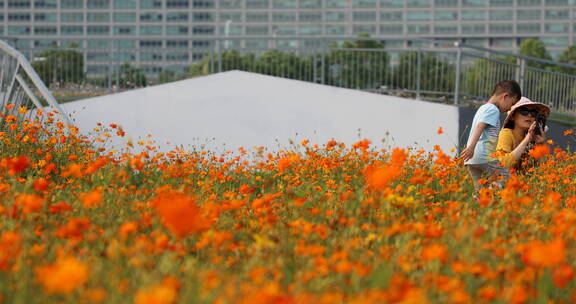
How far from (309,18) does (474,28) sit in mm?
33681

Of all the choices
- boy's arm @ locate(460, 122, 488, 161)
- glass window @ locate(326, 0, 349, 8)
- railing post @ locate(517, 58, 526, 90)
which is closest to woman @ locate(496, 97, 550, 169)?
boy's arm @ locate(460, 122, 488, 161)

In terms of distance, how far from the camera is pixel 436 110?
1234cm

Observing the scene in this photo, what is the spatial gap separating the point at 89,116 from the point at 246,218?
8641 millimetres

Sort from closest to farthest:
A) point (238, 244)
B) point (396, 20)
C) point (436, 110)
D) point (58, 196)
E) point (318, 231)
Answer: point (318, 231) < point (238, 244) < point (58, 196) < point (436, 110) < point (396, 20)

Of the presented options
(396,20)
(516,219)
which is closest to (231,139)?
(516,219)

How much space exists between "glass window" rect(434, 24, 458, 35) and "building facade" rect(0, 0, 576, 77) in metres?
0.20

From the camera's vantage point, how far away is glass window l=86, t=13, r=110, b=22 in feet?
471

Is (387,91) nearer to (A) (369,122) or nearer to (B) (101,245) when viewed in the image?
(A) (369,122)

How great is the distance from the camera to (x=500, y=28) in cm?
14188

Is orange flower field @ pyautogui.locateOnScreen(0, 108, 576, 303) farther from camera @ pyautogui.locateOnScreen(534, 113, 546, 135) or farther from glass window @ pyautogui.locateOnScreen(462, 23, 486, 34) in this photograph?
glass window @ pyautogui.locateOnScreen(462, 23, 486, 34)

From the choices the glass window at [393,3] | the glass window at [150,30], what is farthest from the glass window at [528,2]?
the glass window at [150,30]

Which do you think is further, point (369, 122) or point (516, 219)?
point (369, 122)

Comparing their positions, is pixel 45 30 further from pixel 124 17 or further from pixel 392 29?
pixel 392 29

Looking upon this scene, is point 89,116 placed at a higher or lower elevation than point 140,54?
lower
